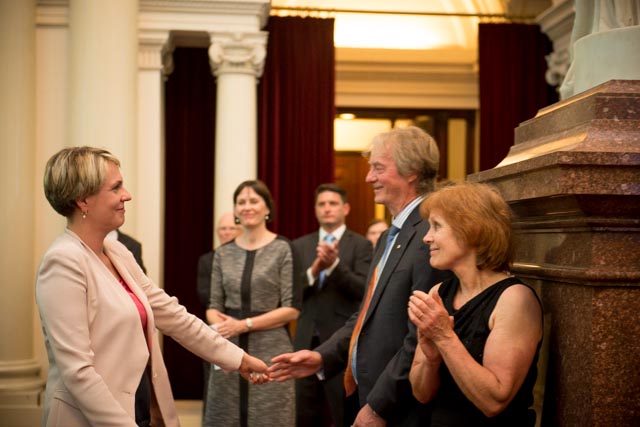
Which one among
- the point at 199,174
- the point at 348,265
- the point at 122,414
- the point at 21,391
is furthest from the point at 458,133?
the point at 122,414

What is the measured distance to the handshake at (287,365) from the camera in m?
3.17

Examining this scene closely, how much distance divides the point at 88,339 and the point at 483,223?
1.25m

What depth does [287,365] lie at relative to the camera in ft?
Result: 10.5

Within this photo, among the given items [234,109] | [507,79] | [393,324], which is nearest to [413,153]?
[393,324]

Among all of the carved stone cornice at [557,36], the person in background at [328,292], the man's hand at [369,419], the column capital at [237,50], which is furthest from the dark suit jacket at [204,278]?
the carved stone cornice at [557,36]

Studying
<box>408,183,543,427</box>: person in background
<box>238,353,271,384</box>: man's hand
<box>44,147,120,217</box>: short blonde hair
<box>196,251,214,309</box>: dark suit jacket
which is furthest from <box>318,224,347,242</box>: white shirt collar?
<box>408,183,543,427</box>: person in background

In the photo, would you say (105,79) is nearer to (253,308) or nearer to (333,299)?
(333,299)

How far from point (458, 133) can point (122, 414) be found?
26.0 feet

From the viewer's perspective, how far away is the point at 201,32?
710 cm

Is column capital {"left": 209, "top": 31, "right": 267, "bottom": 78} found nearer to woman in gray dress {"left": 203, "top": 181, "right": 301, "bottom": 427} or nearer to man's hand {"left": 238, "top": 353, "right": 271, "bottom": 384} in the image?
woman in gray dress {"left": 203, "top": 181, "right": 301, "bottom": 427}

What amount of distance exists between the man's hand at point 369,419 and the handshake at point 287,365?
65cm

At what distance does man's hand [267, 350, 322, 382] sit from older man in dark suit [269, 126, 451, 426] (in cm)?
32

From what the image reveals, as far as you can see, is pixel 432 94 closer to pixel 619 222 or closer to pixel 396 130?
pixel 396 130

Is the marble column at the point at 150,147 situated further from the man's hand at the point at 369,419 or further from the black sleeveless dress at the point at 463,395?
the black sleeveless dress at the point at 463,395
